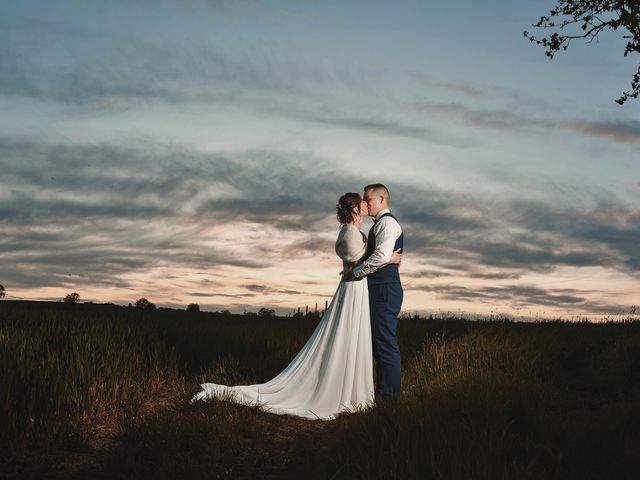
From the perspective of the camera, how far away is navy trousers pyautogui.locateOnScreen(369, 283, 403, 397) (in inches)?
343

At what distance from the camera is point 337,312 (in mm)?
9039

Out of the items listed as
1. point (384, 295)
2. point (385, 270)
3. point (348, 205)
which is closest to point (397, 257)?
point (385, 270)

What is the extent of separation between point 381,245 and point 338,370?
1.89m

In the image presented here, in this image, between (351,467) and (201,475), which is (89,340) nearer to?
(201,475)

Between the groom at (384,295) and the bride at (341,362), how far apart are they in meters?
0.17


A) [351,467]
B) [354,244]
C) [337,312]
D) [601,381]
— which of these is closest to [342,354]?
[337,312]

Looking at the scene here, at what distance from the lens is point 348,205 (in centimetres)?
884

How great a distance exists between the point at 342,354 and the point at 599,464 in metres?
4.04

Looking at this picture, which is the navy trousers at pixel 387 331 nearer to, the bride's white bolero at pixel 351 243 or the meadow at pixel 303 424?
the bride's white bolero at pixel 351 243

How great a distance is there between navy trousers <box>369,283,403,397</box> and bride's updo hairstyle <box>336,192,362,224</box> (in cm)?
97

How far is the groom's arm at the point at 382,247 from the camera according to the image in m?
8.35

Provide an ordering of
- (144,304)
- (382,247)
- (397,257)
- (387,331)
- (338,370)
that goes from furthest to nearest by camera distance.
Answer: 1. (144,304)
2. (338,370)
3. (387,331)
4. (397,257)
5. (382,247)

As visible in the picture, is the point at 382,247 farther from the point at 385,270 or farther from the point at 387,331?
the point at 387,331

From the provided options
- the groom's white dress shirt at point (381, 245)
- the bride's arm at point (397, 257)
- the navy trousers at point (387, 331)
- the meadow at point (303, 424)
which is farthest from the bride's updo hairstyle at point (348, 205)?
the meadow at point (303, 424)
